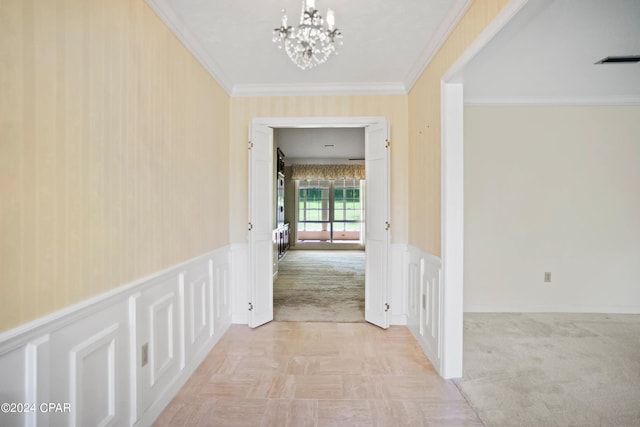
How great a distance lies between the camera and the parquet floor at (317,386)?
2115mm

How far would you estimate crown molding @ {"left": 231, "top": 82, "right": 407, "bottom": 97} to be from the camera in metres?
3.70

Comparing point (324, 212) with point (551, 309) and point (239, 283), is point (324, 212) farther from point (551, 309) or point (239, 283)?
point (551, 309)

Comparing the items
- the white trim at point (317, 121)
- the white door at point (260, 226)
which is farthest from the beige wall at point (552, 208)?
the white door at point (260, 226)

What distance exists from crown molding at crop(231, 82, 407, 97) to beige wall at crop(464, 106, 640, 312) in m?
1.11

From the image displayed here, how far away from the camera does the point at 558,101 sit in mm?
4055

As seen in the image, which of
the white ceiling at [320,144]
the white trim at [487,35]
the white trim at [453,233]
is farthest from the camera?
the white ceiling at [320,144]

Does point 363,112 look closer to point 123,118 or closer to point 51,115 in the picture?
point 123,118

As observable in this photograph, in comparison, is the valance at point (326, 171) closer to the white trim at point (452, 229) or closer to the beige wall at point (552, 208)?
the beige wall at point (552, 208)

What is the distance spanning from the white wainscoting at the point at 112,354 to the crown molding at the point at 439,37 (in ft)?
8.60

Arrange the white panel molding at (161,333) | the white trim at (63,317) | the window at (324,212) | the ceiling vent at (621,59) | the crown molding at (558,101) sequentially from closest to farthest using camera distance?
the white trim at (63,317) < the white panel molding at (161,333) < the ceiling vent at (621,59) < the crown molding at (558,101) < the window at (324,212)

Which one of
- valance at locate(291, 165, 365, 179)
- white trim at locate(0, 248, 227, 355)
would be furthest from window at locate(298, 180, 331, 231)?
white trim at locate(0, 248, 227, 355)

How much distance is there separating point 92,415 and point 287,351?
1.74 meters

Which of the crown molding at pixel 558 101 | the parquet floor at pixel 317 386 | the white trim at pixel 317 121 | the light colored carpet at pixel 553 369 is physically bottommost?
the parquet floor at pixel 317 386

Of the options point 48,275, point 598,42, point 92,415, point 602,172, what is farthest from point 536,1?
point 602,172
